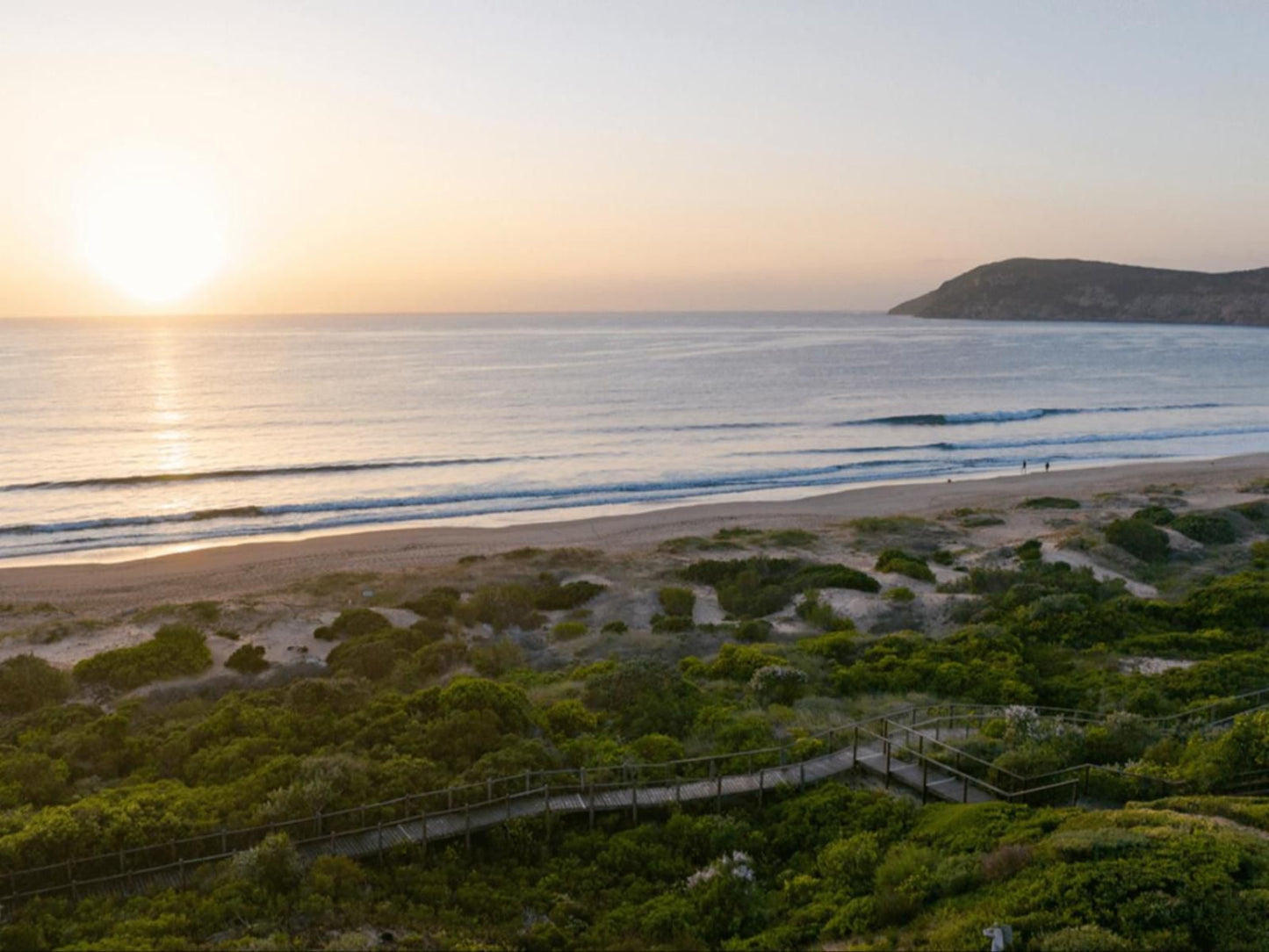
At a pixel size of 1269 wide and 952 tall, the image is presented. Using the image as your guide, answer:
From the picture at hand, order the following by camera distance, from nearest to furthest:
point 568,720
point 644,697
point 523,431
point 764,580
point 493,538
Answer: point 568,720
point 644,697
point 764,580
point 493,538
point 523,431

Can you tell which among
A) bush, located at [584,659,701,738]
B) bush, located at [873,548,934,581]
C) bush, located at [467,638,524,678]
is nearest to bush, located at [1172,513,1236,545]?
bush, located at [873,548,934,581]

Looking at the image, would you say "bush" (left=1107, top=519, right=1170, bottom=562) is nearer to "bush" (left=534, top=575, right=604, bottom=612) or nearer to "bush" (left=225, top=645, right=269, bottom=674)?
"bush" (left=534, top=575, right=604, bottom=612)

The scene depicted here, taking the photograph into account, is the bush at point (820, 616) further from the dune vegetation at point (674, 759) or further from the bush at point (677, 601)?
the bush at point (677, 601)

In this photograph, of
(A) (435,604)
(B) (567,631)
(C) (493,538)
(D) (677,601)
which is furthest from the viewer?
(C) (493,538)

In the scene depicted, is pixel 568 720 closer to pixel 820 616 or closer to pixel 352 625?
pixel 352 625

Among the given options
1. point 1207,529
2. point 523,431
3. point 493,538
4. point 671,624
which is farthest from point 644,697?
point 523,431
